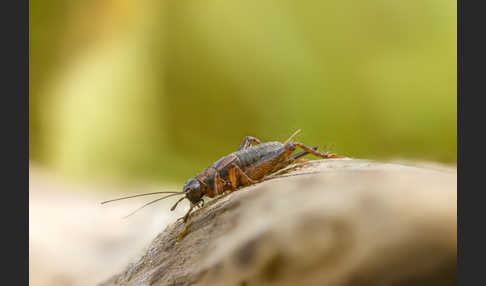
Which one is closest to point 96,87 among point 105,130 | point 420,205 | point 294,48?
point 105,130

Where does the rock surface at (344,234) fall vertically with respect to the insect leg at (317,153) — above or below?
below

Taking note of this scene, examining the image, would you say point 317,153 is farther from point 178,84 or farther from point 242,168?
point 178,84

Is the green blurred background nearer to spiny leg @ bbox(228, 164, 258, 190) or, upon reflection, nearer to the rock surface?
spiny leg @ bbox(228, 164, 258, 190)

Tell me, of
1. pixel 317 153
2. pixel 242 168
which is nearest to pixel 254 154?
pixel 242 168

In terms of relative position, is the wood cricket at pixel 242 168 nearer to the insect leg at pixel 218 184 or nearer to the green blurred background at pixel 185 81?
the insect leg at pixel 218 184

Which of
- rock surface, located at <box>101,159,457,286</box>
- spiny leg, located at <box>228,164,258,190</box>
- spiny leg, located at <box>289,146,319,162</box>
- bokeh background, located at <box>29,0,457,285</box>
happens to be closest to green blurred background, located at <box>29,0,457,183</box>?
bokeh background, located at <box>29,0,457,285</box>

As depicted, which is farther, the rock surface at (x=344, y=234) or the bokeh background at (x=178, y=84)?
the bokeh background at (x=178, y=84)

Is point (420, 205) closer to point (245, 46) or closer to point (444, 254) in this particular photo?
point (444, 254)

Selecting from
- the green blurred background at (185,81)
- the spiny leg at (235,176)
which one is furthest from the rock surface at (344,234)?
the green blurred background at (185,81)
